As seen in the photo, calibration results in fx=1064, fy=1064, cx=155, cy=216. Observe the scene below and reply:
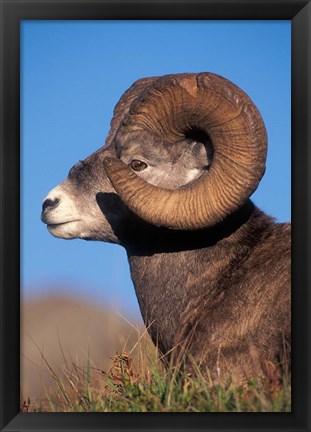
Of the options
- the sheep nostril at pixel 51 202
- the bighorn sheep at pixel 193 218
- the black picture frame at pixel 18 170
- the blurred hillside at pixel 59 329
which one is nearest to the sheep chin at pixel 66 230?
the bighorn sheep at pixel 193 218

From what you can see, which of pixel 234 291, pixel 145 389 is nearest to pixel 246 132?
pixel 234 291

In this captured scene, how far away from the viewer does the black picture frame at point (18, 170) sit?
317 inches

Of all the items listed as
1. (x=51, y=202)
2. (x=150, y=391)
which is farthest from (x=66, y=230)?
(x=150, y=391)

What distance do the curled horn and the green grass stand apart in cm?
120

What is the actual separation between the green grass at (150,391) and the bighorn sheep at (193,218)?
42 cm

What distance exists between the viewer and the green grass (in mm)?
7676

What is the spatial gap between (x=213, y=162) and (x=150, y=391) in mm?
2078

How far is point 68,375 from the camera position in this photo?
359 inches

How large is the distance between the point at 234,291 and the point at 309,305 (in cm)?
108

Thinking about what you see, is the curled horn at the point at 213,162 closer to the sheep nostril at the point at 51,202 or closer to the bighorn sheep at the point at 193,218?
the bighorn sheep at the point at 193,218

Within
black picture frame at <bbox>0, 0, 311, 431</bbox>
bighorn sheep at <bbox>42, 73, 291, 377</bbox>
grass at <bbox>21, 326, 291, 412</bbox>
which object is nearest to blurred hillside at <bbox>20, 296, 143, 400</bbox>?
bighorn sheep at <bbox>42, 73, 291, 377</bbox>

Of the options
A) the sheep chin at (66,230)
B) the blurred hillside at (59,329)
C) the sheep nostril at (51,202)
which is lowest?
the blurred hillside at (59,329)

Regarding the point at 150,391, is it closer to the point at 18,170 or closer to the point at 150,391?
the point at 150,391

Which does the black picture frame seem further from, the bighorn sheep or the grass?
the bighorn sheep
